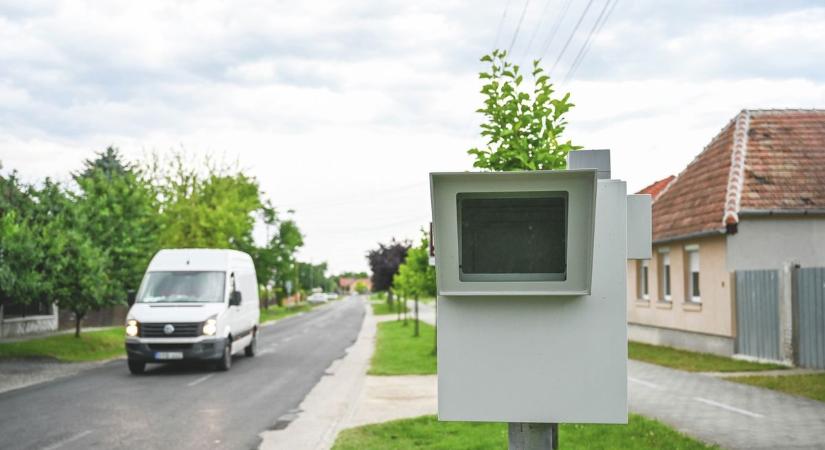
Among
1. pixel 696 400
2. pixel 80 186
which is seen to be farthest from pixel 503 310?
pixel 80 186

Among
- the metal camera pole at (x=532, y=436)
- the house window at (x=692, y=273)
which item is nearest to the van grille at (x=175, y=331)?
the house window at (x=692, y=273)

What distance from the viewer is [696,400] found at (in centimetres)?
1239

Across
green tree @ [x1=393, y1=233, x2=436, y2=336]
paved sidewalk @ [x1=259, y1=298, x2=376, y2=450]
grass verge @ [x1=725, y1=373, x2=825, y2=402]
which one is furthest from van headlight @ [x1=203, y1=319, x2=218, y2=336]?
grass verge @ [x1=725, y1=373, x2=825, y2=402]

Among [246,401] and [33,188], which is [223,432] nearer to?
[246,401]

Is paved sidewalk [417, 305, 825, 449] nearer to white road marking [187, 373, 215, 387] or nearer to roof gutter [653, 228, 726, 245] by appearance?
white road marking [187, 373, 215, 387]

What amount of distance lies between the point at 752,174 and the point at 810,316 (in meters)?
4.57

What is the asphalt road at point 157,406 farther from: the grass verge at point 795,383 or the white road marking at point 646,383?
the grass verge at point 795,383

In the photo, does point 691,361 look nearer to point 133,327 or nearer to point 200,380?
point 200,380

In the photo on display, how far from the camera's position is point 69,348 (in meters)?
23.0

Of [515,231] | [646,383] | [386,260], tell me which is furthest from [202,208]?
[515,231]

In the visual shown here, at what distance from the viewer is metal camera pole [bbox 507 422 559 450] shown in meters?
3.95

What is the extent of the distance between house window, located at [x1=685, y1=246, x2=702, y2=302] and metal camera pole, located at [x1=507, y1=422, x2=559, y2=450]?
1905cm

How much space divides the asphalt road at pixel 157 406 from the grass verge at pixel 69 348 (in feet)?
8.51

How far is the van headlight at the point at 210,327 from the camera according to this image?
1692 cm
